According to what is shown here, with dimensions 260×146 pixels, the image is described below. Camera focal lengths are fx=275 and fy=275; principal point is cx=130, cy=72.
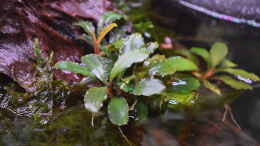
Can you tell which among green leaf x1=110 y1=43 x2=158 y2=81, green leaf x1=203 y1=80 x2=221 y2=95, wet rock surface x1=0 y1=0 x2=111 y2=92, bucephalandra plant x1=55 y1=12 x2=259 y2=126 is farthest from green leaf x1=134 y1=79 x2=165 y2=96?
green leaf x1=203 y1=80 x2=221 y2=95

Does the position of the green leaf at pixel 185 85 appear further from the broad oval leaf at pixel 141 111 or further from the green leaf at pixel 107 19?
the green leaf at pixel 107 19

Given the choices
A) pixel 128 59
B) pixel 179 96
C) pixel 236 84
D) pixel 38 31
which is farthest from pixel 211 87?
pixel 38 31

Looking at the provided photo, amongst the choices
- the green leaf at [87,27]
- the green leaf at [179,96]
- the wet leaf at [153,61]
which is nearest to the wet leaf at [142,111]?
the green leaf at [179,96]

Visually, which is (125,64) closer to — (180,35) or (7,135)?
(7,135)

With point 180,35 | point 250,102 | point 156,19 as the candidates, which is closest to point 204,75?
point 250,102

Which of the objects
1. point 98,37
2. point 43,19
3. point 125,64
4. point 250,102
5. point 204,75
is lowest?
point 250,102
